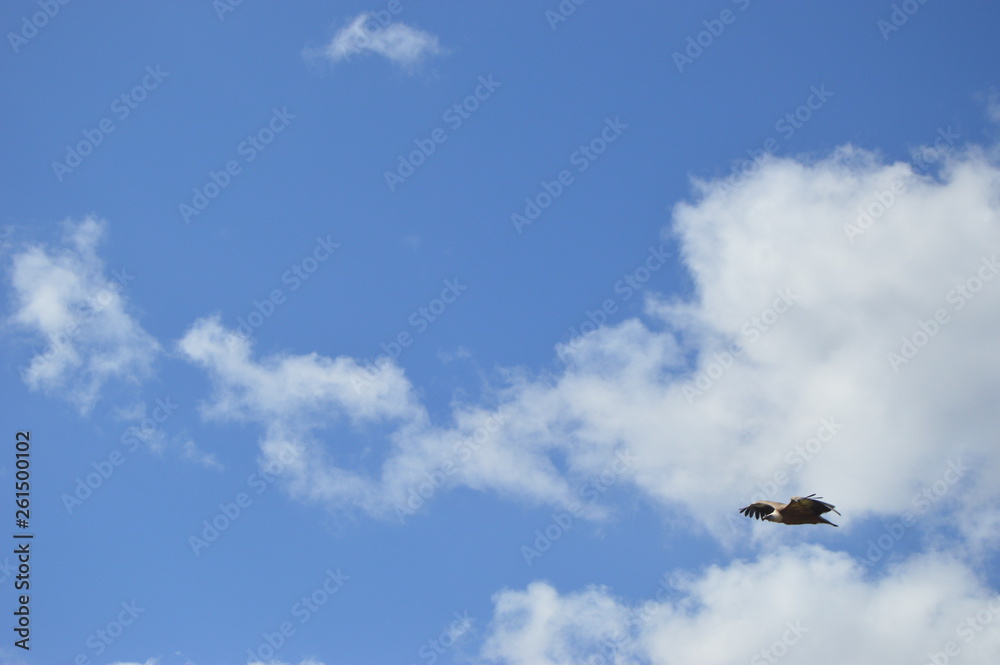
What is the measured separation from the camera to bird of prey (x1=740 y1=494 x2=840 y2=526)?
3825cm

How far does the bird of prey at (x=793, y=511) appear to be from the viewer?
38250mm

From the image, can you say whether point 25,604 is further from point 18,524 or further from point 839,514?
point 839,514

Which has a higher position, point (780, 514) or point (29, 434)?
point (29, 434)

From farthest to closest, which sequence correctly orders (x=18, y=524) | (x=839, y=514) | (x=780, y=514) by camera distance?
(x=18, y=524) → (x=780, y=514) → (x=839, y=514)

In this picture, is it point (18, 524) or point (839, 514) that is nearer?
point (839, 514)

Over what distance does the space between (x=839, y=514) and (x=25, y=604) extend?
125ft

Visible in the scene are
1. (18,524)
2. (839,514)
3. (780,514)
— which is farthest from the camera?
(18,524)

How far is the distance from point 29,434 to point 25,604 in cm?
826

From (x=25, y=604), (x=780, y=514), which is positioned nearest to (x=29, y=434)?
(x=25, y=604)

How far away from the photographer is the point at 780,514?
40469mm

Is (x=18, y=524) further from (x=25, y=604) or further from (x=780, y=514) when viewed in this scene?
(x=780, y=514)

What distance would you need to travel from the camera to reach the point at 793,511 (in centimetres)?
3962

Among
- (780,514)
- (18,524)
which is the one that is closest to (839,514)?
(780,514)

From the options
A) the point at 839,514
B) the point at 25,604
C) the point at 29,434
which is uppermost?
the point at 29,434
